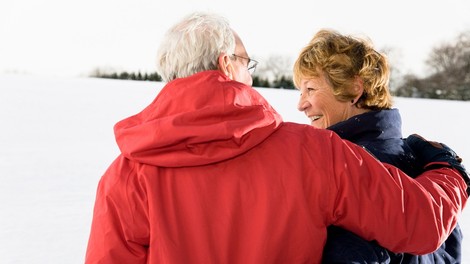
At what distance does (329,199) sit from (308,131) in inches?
6.8

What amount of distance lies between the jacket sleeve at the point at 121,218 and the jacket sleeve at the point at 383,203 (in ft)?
1.53

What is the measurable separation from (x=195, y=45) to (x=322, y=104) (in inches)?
27.1

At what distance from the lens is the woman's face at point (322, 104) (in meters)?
2.06

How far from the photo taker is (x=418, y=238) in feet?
5.20

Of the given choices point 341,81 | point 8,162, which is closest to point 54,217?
point 8,162

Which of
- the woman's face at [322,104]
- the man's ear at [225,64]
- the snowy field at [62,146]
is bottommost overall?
the snowy field at [62,146]

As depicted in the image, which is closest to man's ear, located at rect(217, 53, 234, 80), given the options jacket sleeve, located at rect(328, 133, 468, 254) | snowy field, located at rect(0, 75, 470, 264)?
jacket sleeve, located at rect(328, 133, 468, 254)

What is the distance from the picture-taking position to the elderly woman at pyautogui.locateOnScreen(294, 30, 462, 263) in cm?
186

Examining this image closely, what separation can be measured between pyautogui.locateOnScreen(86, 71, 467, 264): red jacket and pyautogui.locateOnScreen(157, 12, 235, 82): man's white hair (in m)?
0.08

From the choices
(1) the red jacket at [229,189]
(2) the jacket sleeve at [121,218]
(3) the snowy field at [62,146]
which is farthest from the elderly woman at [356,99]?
(3) the snowy field at [62,146]

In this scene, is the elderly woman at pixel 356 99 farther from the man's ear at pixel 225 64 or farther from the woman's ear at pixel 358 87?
the man's ear at pixel 225 64

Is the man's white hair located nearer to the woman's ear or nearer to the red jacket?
the red jacket

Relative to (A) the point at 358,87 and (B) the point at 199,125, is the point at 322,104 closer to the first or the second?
(A) the point at 358,87

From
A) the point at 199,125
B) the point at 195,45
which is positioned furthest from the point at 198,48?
the point at 199,125
